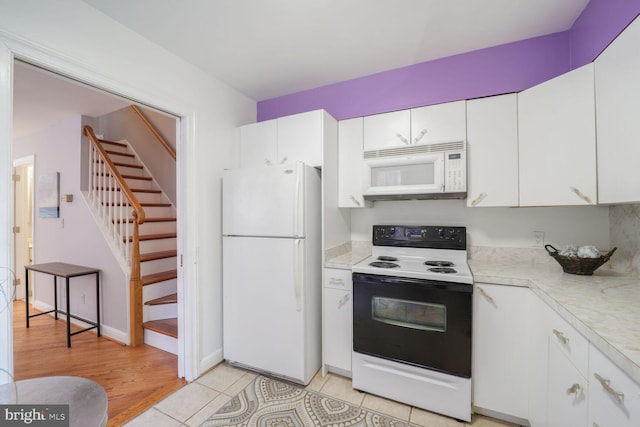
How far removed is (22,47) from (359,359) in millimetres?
2609

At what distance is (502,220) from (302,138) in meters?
1.73

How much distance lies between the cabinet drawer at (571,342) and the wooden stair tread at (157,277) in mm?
3316

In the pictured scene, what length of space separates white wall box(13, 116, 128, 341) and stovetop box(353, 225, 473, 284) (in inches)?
102

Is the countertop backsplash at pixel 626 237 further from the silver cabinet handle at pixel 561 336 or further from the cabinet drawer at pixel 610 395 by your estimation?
the cabinet drawer at pixel 610 395

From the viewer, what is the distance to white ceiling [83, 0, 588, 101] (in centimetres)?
158

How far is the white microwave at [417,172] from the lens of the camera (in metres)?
1.92

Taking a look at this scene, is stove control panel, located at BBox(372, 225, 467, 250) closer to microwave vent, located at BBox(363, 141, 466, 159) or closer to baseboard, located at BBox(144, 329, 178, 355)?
microwave vent, located at BBox(363, 141, 466, 159)

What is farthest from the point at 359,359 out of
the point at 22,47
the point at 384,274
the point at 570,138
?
the point at 22,47

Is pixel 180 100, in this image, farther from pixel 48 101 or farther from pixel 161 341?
pixel 161 341

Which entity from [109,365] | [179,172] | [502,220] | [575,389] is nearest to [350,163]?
[502,220]

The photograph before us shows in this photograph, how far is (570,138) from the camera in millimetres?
1613

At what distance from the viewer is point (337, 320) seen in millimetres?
2098

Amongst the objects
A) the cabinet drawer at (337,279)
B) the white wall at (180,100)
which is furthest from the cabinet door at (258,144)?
the cabinet drawer at (337,279)

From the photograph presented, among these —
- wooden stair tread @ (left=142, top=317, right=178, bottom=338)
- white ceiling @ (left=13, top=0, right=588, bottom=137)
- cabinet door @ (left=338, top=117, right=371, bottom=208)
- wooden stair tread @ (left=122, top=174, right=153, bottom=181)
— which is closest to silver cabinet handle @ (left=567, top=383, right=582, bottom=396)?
cabinet door @ (left=338, top=117, right=371, bottom=208)
